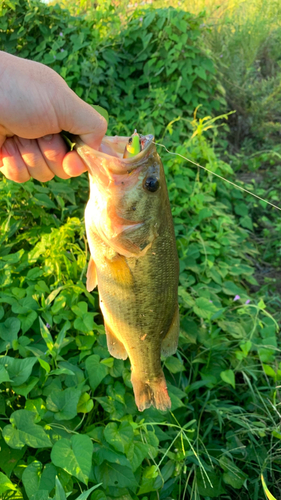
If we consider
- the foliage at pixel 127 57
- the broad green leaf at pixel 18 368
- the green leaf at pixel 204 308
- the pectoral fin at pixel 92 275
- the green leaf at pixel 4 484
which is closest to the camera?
the green leaf at pixel 4 484

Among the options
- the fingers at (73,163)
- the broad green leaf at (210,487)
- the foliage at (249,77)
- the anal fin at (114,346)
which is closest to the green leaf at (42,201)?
the fingers at (73,163)

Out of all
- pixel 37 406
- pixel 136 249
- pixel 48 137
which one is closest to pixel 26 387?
pixel 37 406

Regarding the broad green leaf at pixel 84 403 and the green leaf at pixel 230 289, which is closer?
the broad green leaf at pixel 84 403

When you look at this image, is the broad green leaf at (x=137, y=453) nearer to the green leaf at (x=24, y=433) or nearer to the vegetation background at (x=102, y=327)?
the vegetation background at (x=102, y=327)

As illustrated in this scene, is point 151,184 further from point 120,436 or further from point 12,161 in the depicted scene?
point 120,436

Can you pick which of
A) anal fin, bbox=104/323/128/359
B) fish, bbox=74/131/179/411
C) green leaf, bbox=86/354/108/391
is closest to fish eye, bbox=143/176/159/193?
fish, bbox=74/131/179/411

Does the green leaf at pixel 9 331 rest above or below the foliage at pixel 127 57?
below

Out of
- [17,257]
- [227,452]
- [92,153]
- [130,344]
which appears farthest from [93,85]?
[227,452]

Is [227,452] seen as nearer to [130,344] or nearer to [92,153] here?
[130,344]
